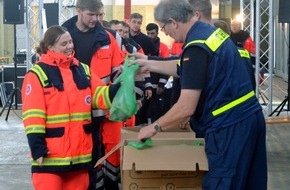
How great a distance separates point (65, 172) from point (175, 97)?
180 centimetres

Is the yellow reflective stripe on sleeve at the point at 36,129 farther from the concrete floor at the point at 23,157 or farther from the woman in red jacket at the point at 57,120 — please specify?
the concrete floor at the point at 23,157

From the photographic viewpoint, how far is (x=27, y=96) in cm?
442

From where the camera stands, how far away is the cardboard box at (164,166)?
367 centimetres

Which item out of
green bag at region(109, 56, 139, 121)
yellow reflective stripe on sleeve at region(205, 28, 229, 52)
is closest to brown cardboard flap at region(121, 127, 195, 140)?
green bag at region(109, 56, 139, 121)

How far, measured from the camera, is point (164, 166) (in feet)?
12.0

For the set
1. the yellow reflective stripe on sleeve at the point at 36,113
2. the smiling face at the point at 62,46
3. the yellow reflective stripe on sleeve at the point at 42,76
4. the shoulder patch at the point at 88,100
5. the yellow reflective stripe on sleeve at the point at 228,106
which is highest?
the smiling face at the point at 62,46

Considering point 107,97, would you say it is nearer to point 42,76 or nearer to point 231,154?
point 42,76

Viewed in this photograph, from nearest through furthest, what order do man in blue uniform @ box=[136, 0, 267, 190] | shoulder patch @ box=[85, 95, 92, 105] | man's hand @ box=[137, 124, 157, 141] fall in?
1. man in blue uniform @ box=[136, 0, 267, 190]
2. man's hand @ box=[137, 124, 157, 141]
3. shoulder patch @ box=[85, 95, 92, 105]

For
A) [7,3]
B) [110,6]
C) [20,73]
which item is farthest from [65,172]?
[110,6]

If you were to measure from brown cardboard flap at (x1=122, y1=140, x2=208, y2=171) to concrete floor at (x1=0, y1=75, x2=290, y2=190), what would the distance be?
381cm

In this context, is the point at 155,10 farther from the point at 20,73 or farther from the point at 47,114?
the point at 20,73

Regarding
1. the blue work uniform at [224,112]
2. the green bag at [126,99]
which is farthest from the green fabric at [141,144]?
the green bag at [126,99]

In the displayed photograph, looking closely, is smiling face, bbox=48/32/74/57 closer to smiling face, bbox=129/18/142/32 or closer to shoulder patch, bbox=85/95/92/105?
shoulder patch, bbox=85/95/92/105

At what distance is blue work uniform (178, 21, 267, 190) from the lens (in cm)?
368
